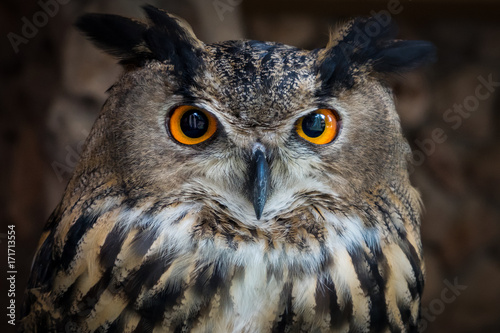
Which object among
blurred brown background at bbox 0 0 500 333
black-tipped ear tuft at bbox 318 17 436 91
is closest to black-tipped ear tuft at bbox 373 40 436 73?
black-tipped ear tuft at bbox 318 17 436 91

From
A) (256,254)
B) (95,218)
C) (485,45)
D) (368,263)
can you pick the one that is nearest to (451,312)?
(485,45)

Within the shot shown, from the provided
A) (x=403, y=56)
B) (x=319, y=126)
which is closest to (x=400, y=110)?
(x=403, y=56)

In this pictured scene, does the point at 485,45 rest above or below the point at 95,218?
above

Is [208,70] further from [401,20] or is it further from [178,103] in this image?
[401,20]

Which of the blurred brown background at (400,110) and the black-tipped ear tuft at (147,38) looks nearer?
the black-tipped ear tuft at (147,38)

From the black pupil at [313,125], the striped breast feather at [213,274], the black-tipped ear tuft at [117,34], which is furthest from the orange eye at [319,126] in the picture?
Result: the black-tipped ear tuft at [117,34]

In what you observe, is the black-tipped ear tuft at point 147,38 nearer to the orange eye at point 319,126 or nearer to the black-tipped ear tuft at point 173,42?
the black-tipped ear tuft at point 173,42

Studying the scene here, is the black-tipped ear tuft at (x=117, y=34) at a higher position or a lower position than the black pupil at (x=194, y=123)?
higher
